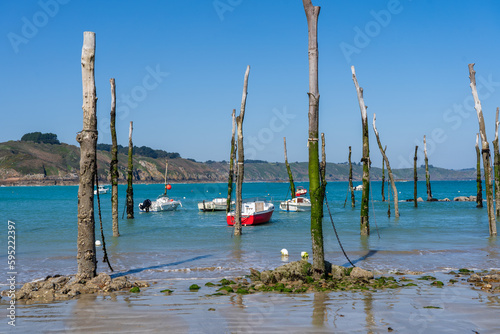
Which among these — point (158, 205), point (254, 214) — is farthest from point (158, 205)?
point (254, 214)

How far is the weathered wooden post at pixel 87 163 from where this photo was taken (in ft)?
35.6

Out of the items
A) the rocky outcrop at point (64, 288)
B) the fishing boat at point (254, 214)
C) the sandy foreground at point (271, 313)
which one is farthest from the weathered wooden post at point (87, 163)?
the fishing boat at point (254, 214)

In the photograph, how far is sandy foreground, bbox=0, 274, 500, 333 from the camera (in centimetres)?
737

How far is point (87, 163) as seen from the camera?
10.8m

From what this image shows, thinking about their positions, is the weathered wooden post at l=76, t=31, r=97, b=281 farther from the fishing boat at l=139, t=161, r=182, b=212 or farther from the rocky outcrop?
the fishing boat at l=139, t=161, r=182, b=212

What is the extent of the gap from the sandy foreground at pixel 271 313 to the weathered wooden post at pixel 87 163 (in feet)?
4.26

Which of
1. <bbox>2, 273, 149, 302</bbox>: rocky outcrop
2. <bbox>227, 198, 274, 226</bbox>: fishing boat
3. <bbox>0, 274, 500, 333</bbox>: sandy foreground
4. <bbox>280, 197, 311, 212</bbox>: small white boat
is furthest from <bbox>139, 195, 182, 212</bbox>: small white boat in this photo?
<bbox>0, 274, 500, 333</bbox>: sandy foreground

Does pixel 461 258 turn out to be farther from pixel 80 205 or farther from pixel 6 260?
pixel 6 260

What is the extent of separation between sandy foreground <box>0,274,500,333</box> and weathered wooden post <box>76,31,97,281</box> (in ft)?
4.26

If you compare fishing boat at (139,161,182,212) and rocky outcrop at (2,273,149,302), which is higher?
rocky outcrop at (2,273,149,302)

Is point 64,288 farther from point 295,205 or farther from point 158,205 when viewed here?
point 158,205

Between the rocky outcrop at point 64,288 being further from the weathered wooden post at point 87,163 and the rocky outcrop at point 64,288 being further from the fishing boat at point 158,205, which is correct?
the fishing boat at point 158,205

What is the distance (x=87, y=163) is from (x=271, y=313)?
18.3ft

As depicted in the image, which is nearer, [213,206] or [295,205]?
[213,206]
